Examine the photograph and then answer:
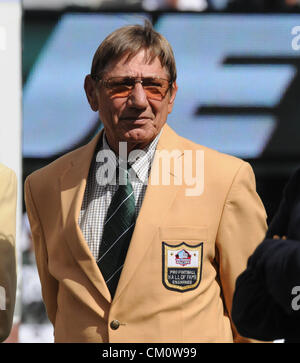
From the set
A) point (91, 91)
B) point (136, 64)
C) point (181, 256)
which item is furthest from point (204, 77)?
point (181, 256)

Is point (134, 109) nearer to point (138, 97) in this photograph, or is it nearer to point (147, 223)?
point (138, 97)

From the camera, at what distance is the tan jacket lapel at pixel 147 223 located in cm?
293

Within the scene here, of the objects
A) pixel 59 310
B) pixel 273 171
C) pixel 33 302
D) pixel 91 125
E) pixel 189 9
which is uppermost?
pixel 189 9

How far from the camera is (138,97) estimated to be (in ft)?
9.91

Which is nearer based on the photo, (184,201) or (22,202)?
(184,201)

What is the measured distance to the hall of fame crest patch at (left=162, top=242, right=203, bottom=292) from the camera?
297 cm

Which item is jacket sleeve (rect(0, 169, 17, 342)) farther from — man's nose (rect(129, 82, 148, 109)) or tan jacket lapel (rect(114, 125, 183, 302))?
man's nose (rect(129, 82, 148, 109))

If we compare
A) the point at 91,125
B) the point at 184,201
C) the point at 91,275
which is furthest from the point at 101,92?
the point at 91,125

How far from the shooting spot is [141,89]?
3021 millimetres

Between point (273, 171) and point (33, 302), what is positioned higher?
point (273, 171)

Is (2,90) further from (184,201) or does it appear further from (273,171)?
(184,201)

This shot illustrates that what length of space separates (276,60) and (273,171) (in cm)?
80

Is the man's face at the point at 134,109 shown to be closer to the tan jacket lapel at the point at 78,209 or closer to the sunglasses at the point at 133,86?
the sunglasses at the point at 133,86

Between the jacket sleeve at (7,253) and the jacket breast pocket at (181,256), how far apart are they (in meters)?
0.68
